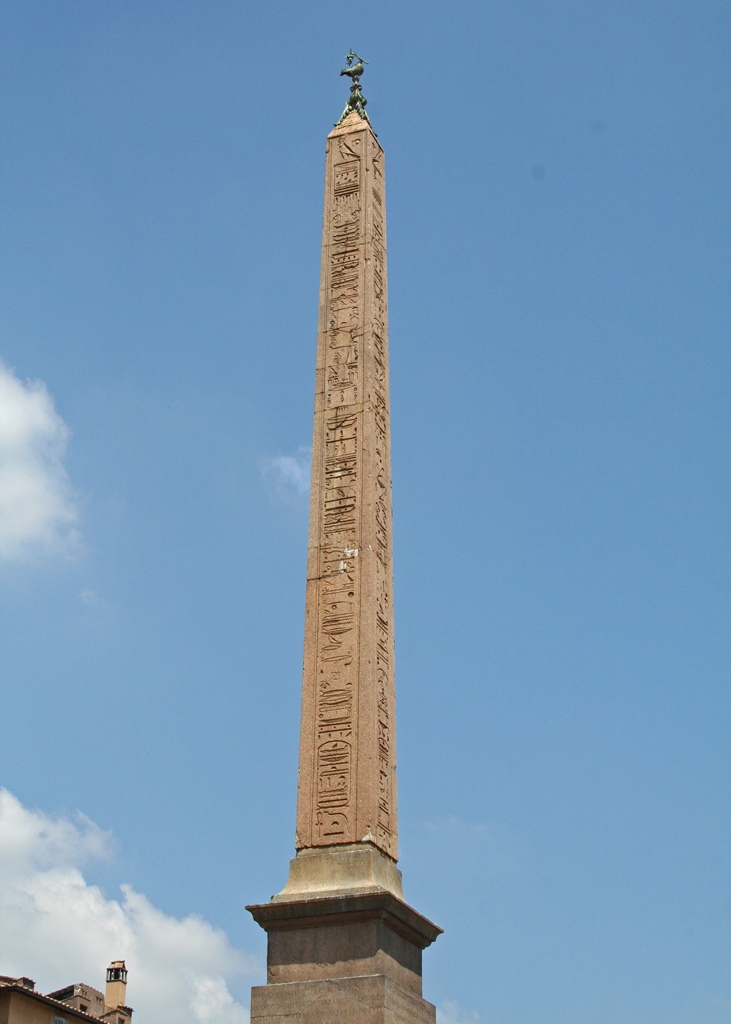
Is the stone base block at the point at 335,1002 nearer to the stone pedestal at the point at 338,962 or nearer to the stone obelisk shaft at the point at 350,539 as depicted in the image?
the stone pedestal at the point at 338,962

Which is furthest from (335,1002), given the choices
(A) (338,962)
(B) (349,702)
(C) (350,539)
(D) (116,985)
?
(D) (116,985)

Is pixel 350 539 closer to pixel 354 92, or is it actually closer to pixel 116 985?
pixel 354 92

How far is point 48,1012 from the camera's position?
2111 cm

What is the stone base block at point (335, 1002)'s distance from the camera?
8.02 m

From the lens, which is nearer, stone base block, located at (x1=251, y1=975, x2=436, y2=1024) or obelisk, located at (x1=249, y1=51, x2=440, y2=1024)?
stone base block, located at (x1=251, y1=975, x2=436, y2=1024)

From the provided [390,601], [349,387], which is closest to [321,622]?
[390,601]

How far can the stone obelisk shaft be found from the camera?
29.6 feet

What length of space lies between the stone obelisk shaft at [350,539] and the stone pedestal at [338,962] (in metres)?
0.49

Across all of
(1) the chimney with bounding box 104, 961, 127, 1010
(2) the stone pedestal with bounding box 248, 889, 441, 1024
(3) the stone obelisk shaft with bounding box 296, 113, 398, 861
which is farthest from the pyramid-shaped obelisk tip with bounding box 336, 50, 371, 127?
(1) the chimney with bounding box 104, 961, 127, 1010

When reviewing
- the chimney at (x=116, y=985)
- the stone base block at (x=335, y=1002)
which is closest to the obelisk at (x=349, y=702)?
the stone base block at (x=335, y=1002)

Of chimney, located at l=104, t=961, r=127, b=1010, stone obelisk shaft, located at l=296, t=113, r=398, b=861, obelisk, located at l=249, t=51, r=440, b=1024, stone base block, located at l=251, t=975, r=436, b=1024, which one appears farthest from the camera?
chimney, located at l=104, t=961, r=127, b=1010

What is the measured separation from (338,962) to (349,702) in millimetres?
1786

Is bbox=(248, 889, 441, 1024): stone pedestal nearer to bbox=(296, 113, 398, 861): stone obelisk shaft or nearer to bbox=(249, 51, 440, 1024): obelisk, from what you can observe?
bbox=(249, 51, 440, 1024): obelisk

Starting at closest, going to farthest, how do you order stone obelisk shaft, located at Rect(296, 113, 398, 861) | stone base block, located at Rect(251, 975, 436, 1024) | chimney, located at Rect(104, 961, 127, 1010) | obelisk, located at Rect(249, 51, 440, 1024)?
1. stone base block, located at Rect(251, 975, 436, 1024)
2. obelisk, located at Rect(249, 51, 440, 1024)
3. stone obelisk shaft, located at Rect(296, 113, 398, 861)
4. chimney, located at Rect(104, 961, 127, 1010)
